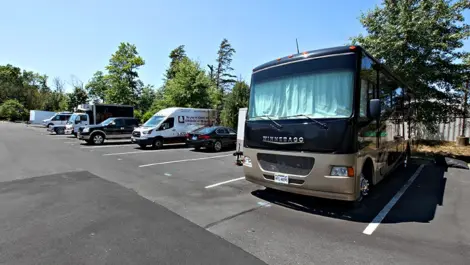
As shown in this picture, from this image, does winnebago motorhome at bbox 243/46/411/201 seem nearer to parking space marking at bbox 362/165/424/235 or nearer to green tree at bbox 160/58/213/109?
parking space marking at bbox 362/165/424/235

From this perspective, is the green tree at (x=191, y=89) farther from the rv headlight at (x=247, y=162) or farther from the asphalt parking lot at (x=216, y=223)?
the rv headlight at (x=247, y=162)

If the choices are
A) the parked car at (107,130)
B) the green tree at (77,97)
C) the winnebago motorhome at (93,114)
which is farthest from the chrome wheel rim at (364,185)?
the green tree at (77,97)

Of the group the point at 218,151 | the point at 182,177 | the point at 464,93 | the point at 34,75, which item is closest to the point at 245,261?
the point at 182,177

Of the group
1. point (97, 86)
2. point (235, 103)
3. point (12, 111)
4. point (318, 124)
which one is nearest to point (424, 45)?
point (318, 124)

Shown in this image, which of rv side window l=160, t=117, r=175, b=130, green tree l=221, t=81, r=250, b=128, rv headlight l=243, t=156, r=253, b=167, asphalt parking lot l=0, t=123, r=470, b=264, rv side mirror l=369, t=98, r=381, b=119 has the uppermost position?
green tree l=221, t=81, r=250, b=128

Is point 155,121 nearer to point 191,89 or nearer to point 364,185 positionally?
point 191,89

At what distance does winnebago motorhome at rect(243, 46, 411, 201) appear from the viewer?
411 centimetres

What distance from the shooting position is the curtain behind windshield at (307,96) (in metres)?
4.23

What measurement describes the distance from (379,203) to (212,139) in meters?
9.31

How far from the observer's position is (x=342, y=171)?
4.08 m

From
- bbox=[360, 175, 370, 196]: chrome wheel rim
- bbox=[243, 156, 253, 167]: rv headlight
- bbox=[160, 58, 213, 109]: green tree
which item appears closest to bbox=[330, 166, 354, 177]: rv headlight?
bbox=[360, 175, 370, 196]: chrome wheel rim

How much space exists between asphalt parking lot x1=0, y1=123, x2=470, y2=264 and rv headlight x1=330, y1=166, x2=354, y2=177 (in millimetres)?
824

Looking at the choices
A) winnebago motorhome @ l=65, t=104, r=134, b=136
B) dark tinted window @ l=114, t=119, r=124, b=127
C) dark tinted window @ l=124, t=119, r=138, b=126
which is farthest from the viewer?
winnebago motorhome @ l=65, t=104, r=134, b=136

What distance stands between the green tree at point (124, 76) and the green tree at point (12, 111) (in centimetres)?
3599
